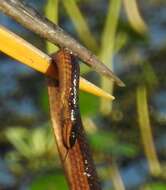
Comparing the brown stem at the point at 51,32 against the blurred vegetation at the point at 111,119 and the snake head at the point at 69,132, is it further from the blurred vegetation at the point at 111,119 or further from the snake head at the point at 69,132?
the blurred vegetation at the point at 111,119

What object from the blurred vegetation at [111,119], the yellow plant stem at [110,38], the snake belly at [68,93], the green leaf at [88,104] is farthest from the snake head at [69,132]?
the green leaf at [88,104]

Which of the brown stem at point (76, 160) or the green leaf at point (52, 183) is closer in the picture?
the brown stem at point (76, 160)

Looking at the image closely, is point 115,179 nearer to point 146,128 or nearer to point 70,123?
point 146,128

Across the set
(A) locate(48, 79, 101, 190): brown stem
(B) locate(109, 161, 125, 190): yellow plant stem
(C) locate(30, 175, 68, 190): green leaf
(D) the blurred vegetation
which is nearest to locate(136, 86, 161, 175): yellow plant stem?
(D) the blurred vegetation

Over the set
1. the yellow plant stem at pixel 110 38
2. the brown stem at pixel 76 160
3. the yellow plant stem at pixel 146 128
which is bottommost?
the brown stem at pixel 76 160

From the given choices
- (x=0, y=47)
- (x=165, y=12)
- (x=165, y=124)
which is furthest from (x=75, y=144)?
(x=165, y=12)

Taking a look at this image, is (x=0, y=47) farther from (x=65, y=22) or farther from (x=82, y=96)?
(x=65, y=22)

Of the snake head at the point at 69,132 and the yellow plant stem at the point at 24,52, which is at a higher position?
the yellow plant stem at the point at 24,52
